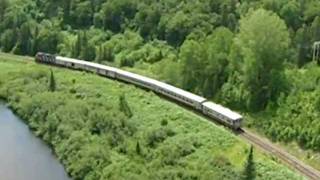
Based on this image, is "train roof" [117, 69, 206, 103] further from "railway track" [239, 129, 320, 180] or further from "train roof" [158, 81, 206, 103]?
"railway track" [239, 129, 320, 180]

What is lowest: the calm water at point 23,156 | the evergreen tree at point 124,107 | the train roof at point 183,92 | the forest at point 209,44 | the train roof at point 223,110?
the calm water at point 23,156

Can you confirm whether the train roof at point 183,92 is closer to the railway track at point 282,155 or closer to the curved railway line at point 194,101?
the curved railway line at point 194,101

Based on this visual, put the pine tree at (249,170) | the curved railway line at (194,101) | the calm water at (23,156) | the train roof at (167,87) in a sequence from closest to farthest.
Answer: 1. the pine tree at (249,170)
2. the curved railway line at (194,101)
3. the calm water at (23,156)
4. the train roof at (167,87)

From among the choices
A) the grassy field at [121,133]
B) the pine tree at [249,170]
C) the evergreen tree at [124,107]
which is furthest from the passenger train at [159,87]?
the pine tree at [249,170]

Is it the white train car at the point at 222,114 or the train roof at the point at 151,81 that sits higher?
the train roof at the point at 151,81

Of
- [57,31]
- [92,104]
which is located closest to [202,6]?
[57,31]

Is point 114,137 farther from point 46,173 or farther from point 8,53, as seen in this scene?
point 8,53
